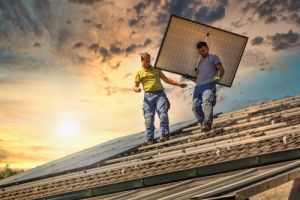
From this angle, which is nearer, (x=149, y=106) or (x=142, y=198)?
(x=142, y=198)

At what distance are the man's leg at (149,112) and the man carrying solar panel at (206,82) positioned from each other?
0.98m

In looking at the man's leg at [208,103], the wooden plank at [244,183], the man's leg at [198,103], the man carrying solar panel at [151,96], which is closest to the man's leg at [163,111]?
the man carrying solar panel at [151,96]

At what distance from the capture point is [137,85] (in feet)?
35.3

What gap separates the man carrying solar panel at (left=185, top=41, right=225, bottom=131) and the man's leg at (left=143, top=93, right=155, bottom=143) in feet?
3.23

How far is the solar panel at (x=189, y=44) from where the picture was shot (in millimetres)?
11039

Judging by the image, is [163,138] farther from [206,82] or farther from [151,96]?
[206,82]

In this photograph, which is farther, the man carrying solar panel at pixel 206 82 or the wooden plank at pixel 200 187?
A: the man carrying solar panel at pixel 206 82

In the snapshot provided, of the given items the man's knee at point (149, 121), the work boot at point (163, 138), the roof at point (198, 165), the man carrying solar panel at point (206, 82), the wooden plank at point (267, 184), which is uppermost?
the man carrying solar panel at point (206, 82)

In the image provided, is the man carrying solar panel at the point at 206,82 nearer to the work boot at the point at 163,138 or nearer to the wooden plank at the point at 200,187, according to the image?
the work boot at the point at 163,138

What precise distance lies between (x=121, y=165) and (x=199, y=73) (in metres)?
2.66

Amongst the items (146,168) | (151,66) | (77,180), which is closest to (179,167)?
→ (146,168)

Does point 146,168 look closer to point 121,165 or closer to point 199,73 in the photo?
point 121,165

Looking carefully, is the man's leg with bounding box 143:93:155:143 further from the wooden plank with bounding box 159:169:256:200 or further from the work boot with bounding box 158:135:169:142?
the wooden plank with bounding box 159:169:256:200

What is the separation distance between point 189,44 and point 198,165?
5.11 m
